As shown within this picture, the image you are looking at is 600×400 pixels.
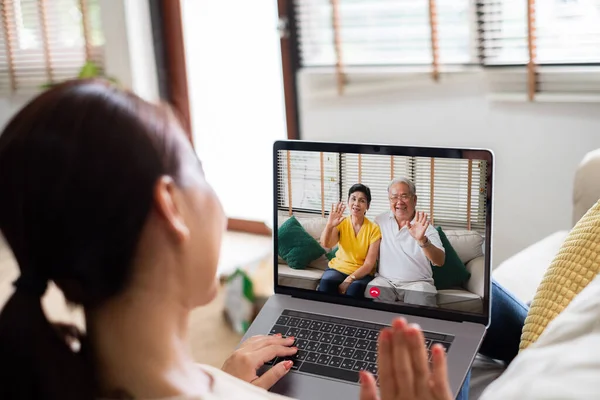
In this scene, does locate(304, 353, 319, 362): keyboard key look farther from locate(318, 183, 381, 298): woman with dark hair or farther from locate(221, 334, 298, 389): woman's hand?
locate(318, 183, 381, 298): woman with dark hair

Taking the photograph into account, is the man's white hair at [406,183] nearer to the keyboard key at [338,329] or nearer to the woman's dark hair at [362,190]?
the woman's dark hair at [362,190]

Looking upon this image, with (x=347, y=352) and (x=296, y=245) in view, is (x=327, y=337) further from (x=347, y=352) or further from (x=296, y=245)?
(x=296, y=245)

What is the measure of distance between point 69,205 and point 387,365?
36 cm

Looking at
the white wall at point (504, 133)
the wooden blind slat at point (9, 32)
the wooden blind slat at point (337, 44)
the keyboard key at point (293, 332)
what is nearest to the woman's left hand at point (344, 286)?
the keyboard key at point (293, 332)

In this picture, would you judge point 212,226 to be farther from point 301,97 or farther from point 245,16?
point 245,16

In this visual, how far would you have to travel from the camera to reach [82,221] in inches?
25.7

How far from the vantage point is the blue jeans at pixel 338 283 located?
120 centimetres

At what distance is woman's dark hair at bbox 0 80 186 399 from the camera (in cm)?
65

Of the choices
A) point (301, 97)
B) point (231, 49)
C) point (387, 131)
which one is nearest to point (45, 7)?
point (231, 49)

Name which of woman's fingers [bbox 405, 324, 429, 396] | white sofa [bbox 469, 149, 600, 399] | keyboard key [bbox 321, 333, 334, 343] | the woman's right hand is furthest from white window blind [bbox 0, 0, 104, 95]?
woman's fingers [bbox 405, 324, 429, 396]

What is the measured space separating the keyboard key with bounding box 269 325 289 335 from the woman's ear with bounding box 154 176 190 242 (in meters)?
0.49

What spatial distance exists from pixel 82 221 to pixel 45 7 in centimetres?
341

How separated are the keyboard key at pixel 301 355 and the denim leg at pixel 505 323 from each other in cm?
36

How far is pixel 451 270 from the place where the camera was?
1.14m
